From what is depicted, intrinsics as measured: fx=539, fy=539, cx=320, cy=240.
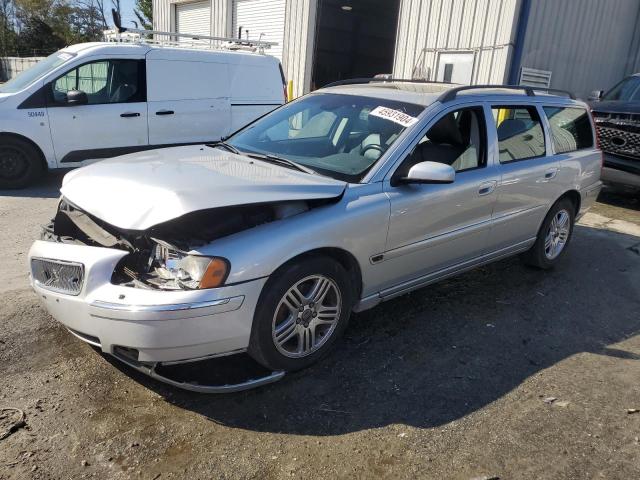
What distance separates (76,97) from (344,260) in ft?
18.5

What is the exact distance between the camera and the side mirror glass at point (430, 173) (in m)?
3.39

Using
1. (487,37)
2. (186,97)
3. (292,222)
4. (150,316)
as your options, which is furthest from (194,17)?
(150,316)

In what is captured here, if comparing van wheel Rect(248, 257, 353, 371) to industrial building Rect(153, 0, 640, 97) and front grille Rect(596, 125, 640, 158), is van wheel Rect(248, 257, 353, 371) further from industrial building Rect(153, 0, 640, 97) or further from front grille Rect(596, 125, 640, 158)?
industrial building Rect(153, 0, 640, 97)

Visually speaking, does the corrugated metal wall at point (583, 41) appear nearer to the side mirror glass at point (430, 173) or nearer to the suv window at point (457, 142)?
the suv window at point (457, 142)

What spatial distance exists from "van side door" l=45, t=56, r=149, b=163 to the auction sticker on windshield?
5073 millimetres

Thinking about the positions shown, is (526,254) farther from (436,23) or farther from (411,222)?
(436,23)

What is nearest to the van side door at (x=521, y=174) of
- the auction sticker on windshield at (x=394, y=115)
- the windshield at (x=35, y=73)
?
the auction sticker on windshield at (x=394, y=115)

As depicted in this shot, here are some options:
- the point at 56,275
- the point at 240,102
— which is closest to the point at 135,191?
the point at 56,275

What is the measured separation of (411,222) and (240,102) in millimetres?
5827

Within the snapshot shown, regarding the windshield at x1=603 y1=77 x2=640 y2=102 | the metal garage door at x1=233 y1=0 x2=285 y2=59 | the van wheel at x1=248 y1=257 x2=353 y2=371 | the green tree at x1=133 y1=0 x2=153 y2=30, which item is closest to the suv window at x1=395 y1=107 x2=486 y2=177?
the van wheel at x1=248 y1=257 x2=353 y2=371

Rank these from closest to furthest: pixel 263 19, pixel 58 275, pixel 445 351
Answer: pixel 58 275, pixel 445 351, pixel 263 19

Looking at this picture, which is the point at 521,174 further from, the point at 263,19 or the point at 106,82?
the point at 263,19

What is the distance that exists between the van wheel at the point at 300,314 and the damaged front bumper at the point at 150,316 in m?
0.11

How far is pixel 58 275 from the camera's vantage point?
116 inches
